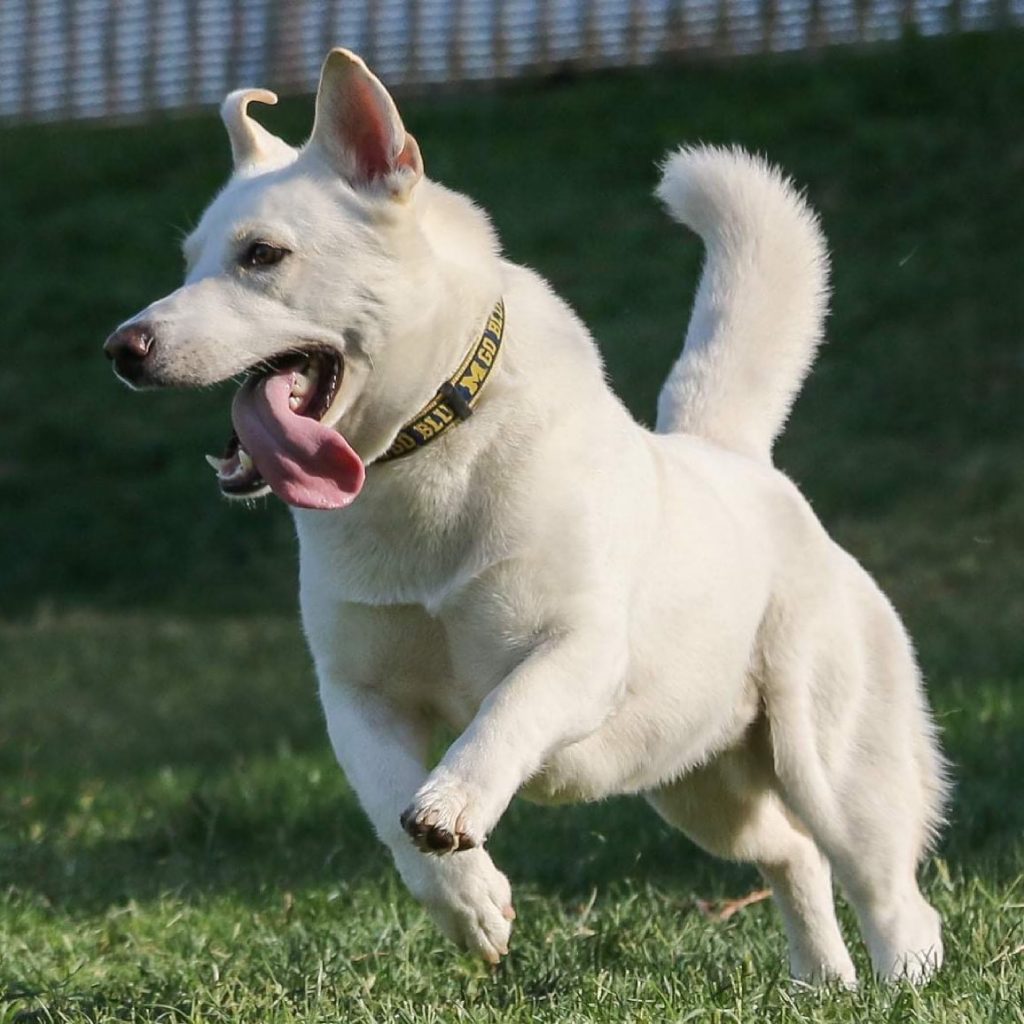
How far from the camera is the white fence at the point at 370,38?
1598cm

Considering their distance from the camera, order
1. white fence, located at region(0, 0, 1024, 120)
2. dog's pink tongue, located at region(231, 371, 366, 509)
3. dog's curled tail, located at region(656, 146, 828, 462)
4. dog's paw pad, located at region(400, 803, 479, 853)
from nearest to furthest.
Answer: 1. dog's paw pad, located at region(400, 803, 479, 853)
2. dog's pink tongue, located at region(231, 371, 366, 509)
3. dog's curled tail, located at region(656, 146, 828, 462)
4. white fence, located at region(0, 0, 1024, 120)

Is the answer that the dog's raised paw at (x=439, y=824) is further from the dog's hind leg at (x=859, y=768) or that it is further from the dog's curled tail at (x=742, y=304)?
the dog's curled tail at (x=742, y=304)

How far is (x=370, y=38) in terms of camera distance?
1794cm

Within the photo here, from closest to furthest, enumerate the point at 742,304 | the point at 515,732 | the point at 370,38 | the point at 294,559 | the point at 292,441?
the point at 515,732 < the point at 292,441 < the point at 742,304 < the point at 294,559 < the point at 370,38

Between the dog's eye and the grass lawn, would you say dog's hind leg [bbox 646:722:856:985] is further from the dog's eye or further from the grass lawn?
the dog's eye

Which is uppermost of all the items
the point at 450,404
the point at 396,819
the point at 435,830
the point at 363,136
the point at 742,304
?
the point at 363,136

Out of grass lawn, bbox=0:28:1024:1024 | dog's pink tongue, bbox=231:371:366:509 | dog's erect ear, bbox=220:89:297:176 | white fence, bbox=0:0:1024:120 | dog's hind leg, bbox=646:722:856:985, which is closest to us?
dog's pink tongue, bbox=231:371:366:509

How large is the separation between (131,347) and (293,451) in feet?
1.17

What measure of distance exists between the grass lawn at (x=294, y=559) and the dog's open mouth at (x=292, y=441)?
959 mm

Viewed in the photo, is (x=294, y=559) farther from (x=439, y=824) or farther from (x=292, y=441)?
(x=439, y=824)

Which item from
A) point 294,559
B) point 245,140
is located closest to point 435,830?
point 245,140

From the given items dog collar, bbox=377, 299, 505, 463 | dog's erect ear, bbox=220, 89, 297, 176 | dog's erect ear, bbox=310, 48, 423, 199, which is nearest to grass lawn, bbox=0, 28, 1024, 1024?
dog collar, bbox=377, 299, 505, 463

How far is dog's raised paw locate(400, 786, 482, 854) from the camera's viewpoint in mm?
3344

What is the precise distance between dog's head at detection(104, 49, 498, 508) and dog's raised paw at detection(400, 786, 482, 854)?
640mm
